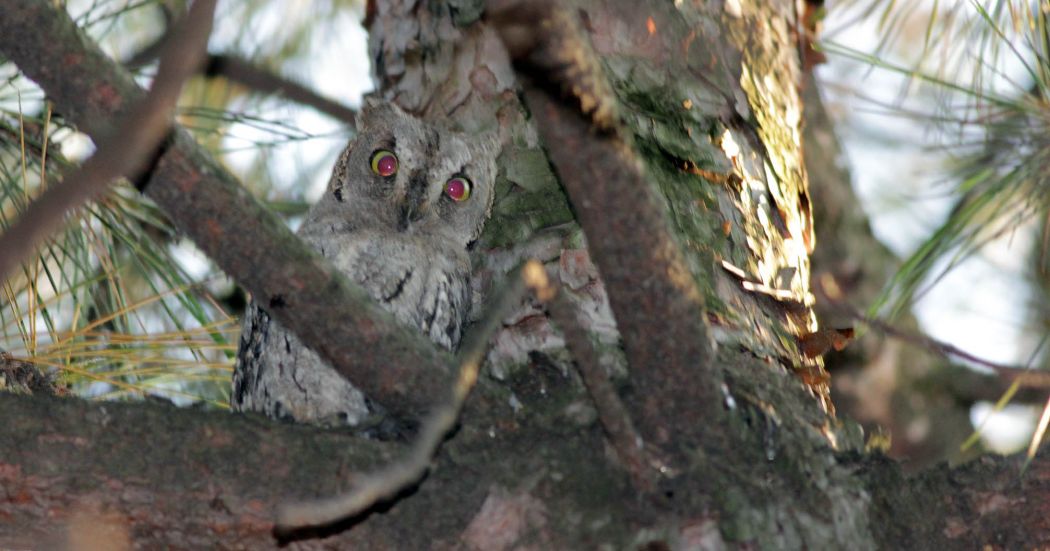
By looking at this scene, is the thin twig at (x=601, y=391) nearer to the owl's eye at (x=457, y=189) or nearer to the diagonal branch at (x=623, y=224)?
the diagonal branch at (x=623, y=224)

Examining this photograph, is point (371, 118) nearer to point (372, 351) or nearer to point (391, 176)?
point (391, 176)

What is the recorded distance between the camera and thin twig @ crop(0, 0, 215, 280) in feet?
3.41

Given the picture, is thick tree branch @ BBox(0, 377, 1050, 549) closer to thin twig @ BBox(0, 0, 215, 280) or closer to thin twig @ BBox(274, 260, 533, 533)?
thin twig @ BBox(274, 260, 533, 533)

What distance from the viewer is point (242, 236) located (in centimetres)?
147

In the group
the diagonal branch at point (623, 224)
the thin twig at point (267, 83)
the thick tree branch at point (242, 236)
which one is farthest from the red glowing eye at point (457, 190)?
the diagonal branch at point (623, 224)

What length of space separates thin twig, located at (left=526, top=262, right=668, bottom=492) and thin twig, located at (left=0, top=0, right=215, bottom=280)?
1.58ft

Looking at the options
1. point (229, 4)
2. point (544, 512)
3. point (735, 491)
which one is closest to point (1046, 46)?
point (735, 491)

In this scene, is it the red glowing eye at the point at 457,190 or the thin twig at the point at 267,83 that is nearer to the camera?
the red glowing eye at the point at 457,190

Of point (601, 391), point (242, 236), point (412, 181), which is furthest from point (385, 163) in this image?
point (601, 391)

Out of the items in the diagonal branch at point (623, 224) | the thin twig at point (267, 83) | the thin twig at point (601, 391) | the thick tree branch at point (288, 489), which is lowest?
the thick tree branch at point (288, 489)

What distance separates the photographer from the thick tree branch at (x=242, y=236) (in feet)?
4.60

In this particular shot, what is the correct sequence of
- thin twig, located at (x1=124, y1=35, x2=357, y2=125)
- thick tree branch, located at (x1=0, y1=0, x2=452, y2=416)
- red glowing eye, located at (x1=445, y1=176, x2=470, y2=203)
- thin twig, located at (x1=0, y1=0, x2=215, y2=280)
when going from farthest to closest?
thin twig, located at (x1=124, y1=35, x2=357, y2=125) < red glowing eye, located at (x1=445, y1=176, x2=470, y2=203) < thick tree branch, located at (x1=0, y1=0, x2=452, y2=416) < thin twig, located at (x1=0, y1=0, x2=215, y2=280)

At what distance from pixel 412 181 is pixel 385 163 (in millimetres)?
91

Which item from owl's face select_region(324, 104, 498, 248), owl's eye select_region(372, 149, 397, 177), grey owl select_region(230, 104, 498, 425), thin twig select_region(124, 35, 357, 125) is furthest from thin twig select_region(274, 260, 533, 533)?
thin twig select_region(124, 35, 357, 125)
